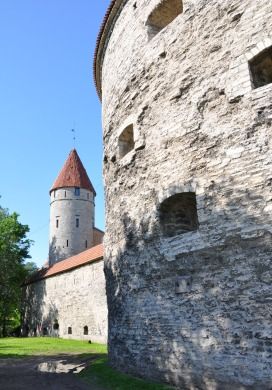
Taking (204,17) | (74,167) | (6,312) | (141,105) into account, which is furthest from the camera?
(74,167)

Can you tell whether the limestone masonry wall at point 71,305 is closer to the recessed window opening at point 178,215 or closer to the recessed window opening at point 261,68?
the recessed window opening at point 178,215

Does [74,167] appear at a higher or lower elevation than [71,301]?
higher

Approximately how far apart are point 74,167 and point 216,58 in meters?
28.6

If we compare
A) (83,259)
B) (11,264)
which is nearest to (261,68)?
(83,259)

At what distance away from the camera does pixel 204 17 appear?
710 centimetres

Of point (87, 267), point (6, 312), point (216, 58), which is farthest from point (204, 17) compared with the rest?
point (6, 312)

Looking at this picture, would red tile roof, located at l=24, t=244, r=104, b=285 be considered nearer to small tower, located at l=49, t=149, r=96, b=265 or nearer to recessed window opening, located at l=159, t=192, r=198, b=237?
small tower, located at l=49, t=149, r=96, b=265

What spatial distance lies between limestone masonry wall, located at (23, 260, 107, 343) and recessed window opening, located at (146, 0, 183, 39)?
12.2 metres

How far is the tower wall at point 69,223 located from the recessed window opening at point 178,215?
80.8 feet

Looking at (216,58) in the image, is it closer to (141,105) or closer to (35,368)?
(141,105)

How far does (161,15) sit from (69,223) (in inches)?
987

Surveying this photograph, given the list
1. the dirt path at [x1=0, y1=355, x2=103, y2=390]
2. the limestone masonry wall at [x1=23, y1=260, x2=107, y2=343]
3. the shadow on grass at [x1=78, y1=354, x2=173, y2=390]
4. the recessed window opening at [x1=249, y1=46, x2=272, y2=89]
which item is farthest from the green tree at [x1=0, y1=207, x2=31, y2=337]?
the recessed window opening at [x1=249, y1=46, x2=272, y2=89]

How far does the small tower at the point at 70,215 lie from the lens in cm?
3178

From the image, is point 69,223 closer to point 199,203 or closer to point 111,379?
point 111,379
